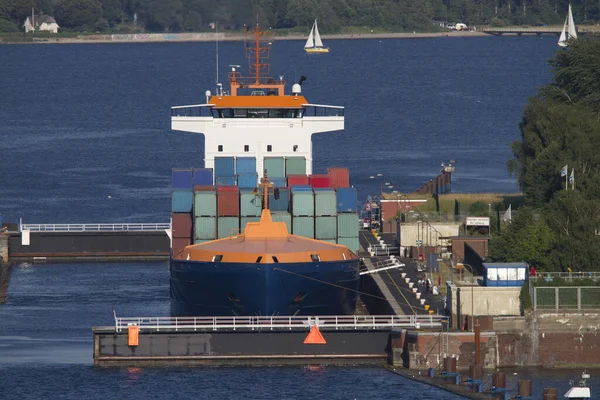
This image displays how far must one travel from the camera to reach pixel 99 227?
97125mm

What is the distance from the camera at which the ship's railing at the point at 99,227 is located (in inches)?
3735

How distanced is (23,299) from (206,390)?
2123 centimetres

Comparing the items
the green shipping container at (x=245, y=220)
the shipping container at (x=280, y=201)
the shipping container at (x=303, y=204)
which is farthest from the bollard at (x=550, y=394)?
the shipping container at (x=280, y=201)

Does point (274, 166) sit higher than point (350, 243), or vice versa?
point (274, 166)

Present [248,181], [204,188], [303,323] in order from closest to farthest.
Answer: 1. [303,323]
2. [204,188]
3. [248,181]

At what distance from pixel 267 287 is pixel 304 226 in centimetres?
568

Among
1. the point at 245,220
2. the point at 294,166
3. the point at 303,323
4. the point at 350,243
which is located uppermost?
the point at 294,166

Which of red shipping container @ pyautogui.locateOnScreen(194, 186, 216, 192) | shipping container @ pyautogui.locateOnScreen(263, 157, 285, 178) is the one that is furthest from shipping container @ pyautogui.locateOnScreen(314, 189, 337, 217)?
shipping container @ pyautogui.locateOnScreen(263, 157, 285, 178)

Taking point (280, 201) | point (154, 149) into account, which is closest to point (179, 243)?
point (280, 201)

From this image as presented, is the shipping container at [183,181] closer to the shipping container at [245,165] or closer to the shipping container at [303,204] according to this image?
the shipping container at [245,165]

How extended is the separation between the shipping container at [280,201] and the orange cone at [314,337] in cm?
1175

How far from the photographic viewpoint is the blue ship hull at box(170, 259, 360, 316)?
7056 centimetres

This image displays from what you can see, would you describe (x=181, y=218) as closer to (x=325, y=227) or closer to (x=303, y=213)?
(x=303, y=213)

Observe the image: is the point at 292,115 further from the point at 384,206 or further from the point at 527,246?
the point at 527,246
